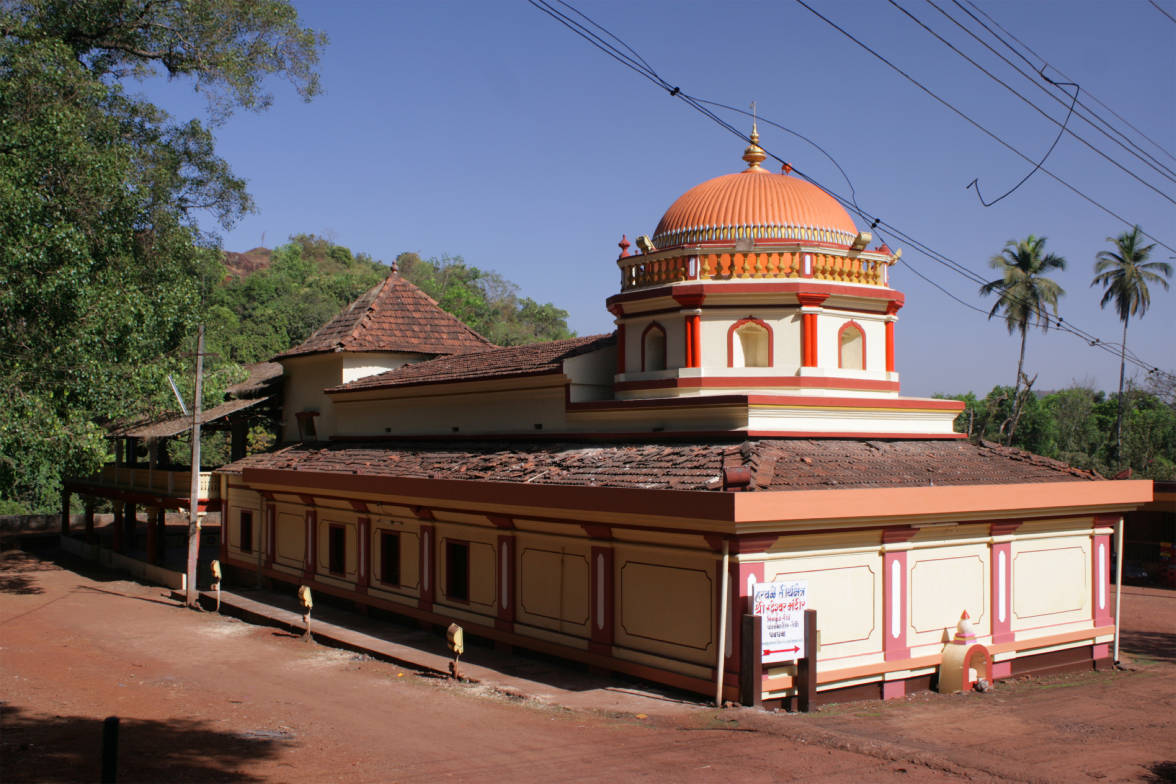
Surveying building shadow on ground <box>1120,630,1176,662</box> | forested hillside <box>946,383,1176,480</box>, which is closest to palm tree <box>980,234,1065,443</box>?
forested hillside <box>946,383,1176,480</box>

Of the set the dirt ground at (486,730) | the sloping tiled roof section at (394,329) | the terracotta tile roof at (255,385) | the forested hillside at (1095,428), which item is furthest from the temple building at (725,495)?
the forested hillside at (1095,428)

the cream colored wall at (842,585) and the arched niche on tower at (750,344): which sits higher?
the arched niche on tower at (750,344)

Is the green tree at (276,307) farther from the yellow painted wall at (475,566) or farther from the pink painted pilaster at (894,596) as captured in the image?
the pink painted pilaster at (894,596)

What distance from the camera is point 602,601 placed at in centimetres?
1457

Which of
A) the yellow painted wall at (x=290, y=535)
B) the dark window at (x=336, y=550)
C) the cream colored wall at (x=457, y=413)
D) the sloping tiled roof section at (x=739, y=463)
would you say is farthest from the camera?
the yellow painted wall at (x=290, y=535)

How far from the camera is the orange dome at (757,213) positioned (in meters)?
18.2

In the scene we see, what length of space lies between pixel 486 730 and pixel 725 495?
404cm

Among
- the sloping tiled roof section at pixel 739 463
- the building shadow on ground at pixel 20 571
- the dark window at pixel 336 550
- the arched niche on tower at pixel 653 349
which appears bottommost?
the building shadow on ground at pixel 20 571

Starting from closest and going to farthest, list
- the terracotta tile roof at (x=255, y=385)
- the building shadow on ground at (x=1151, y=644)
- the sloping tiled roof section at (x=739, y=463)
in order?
the sloping tiled roof section at (x=739, y=463), the building shadow on ground at (x=1151, y=644), the terracotta tile roof at (x=255, y=385)

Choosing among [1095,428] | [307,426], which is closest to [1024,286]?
[1095,428]

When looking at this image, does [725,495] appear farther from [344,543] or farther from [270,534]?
[270,534]

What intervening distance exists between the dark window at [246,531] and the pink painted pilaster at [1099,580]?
19.8 meters

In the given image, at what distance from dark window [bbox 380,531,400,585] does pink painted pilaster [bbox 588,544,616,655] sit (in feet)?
20.9

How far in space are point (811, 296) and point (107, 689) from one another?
1292cm
